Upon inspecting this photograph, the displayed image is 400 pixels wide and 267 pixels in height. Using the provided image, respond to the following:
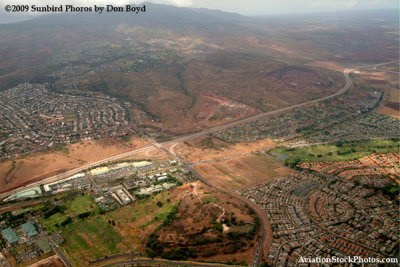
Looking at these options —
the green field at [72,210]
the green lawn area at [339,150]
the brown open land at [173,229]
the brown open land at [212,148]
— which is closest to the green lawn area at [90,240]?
the brown open land at [173,229]

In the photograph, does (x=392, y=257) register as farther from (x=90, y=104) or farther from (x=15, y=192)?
(x=90, y=104)

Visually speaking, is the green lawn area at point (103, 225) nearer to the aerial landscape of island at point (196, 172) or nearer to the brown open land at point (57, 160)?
the aerial landscape of island at point (196, 172)

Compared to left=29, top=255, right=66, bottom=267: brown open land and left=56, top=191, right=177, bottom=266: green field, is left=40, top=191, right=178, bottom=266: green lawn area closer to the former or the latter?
left=56, top=191, right=177, bottom=266: green field

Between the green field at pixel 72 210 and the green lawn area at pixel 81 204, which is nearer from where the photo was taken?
the green field at pixel 72 210

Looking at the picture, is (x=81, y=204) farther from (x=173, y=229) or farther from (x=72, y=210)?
(x=173, y=229)

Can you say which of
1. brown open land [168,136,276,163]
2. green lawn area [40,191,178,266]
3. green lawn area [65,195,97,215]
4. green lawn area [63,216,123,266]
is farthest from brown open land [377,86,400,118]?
green lawn area [63,216,123,266]

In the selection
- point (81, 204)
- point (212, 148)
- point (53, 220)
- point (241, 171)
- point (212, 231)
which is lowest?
point (53, 220)

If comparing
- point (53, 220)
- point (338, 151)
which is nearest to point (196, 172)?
point (53, 220)
